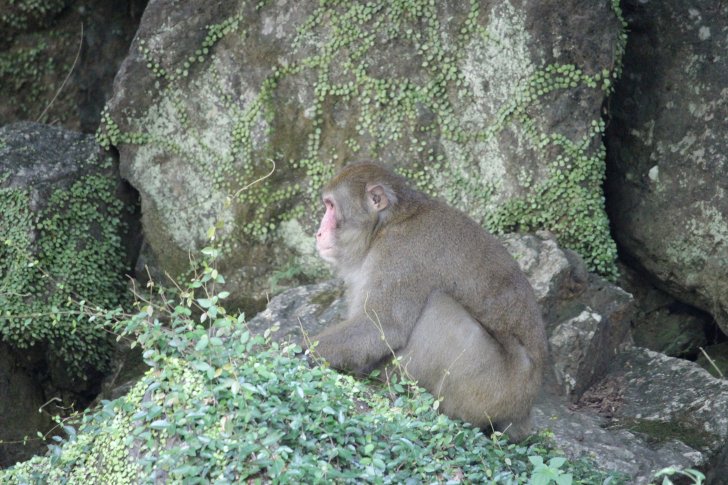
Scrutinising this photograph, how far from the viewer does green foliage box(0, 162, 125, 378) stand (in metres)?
8.75

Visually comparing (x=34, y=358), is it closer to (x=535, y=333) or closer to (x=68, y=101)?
(x=68, y=101)

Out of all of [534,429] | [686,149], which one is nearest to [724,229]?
[686,149]

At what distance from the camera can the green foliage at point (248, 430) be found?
4.89m

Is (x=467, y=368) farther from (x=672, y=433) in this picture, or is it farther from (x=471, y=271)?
(x=672, y=433)

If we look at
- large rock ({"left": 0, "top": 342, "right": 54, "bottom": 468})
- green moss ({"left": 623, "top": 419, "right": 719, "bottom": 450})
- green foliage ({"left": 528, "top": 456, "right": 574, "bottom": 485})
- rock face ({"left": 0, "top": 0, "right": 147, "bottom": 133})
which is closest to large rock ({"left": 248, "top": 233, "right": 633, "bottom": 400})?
green moss ({"left": 623, "top": 419, "right": 719, "bottom": 450})

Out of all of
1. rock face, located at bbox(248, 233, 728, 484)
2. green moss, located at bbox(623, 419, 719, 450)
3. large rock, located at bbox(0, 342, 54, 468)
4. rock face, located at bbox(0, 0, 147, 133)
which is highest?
rock face, located at bbox(0, 0, 147, 133)

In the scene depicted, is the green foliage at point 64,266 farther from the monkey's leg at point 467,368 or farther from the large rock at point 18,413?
the monkey's leg at point 467,368

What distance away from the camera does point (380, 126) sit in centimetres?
907

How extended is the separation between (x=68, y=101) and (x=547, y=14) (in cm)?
485

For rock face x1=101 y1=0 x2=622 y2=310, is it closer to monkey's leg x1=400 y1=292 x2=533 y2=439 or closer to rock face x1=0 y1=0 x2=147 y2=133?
rock face x1=0 y1=0 x2=147 y2=133

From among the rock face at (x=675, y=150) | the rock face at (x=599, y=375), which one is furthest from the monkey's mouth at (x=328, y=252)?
the rock face at (x=675, y=150)

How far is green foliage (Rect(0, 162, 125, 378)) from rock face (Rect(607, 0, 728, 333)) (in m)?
4.62

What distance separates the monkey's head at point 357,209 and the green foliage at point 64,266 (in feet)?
8.57

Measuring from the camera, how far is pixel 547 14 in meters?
8.66
